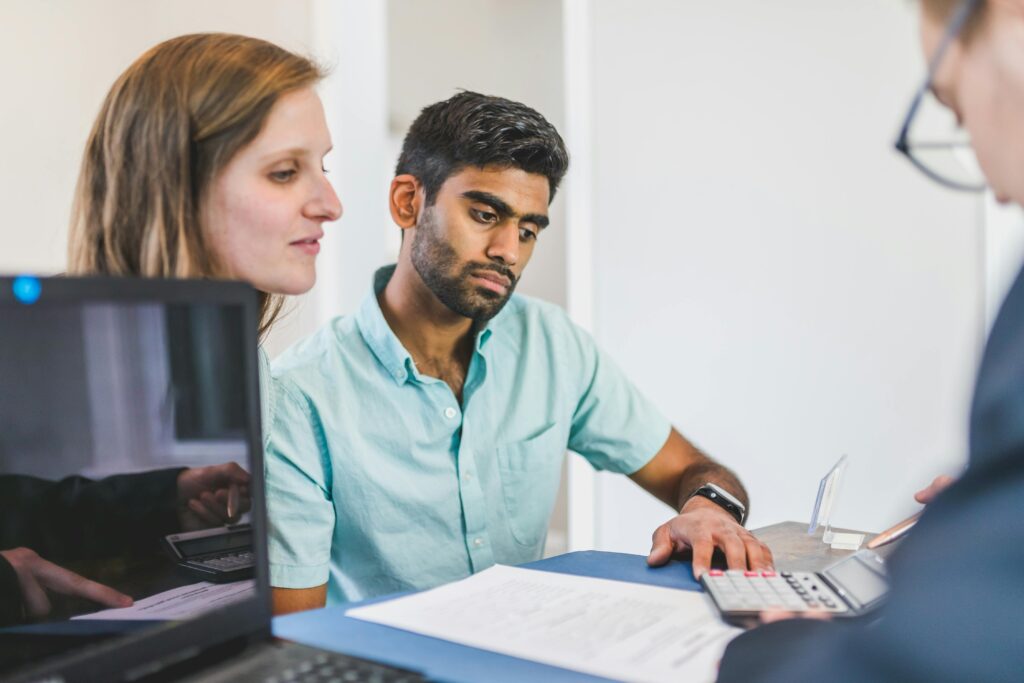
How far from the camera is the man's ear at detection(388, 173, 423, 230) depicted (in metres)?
1.52

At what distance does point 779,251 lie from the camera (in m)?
2.42

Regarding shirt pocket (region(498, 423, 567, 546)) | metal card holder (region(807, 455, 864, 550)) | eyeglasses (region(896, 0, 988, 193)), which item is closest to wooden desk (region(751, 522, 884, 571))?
metal card holder (region(807, 455, 864, 550))

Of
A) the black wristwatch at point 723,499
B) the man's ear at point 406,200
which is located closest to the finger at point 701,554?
the black wristwatch at point 723,499

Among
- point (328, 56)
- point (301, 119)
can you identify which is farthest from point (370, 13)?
point (301, 119)

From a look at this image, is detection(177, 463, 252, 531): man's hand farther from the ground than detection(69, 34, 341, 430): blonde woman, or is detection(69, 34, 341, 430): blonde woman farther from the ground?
detection(69, 34, 341, 430): blonde woman

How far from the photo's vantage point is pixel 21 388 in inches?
24.4

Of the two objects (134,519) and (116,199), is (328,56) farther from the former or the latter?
(134,519)

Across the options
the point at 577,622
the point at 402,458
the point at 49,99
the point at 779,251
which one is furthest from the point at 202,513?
the point at 779,251

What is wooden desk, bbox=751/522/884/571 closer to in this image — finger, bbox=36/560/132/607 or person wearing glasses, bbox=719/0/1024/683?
person wearing glasses, bbox=719/0/1024/683

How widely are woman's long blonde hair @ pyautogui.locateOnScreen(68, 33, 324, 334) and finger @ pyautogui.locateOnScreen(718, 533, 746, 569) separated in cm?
64

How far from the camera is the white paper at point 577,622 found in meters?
0.65

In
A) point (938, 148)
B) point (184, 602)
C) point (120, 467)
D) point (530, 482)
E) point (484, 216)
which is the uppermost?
point (938, 148)

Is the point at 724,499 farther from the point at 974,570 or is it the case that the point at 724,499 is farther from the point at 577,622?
the point at 974,570

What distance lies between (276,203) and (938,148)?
644 mm
